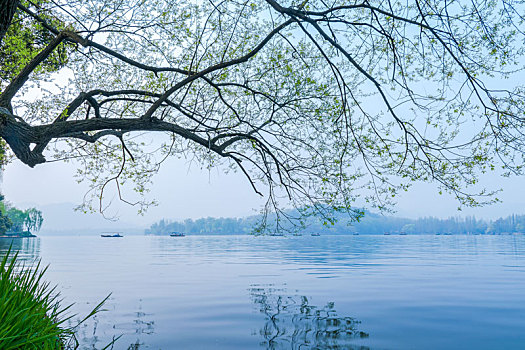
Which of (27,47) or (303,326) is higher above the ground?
(27,47)

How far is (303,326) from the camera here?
9.95 m

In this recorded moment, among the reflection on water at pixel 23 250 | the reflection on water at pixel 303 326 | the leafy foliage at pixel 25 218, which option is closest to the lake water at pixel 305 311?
the reflection on water at pixel 303 326

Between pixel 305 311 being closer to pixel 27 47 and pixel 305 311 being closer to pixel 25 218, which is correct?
pixel 27 47

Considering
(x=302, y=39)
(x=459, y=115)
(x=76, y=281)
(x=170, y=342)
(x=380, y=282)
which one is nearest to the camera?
(x=459, y=115)

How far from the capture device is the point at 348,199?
387 inches

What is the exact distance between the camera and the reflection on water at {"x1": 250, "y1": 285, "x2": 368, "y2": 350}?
334 inches

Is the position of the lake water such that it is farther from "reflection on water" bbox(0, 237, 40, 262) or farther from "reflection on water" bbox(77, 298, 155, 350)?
"reflection on water" bbox(0, 237, 40, 262)

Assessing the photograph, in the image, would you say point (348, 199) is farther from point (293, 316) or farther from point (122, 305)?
point (122, 305)

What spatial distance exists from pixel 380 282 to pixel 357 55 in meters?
11.8

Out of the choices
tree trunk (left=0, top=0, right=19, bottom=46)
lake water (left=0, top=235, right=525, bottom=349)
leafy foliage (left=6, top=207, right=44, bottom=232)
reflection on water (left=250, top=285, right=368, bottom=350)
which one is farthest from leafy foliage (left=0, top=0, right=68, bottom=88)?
leafy foliage (left=6, top=207, right=44, bottom=232)

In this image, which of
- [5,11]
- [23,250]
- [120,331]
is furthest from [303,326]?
[23,250]

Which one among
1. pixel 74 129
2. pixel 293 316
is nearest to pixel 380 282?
pixel 293 316

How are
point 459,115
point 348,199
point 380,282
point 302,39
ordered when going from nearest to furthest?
point 459,115 → point 348,199 → point 302,39 → point 380,282

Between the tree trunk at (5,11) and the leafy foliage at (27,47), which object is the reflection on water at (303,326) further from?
the leafy foliage at (27,47)
